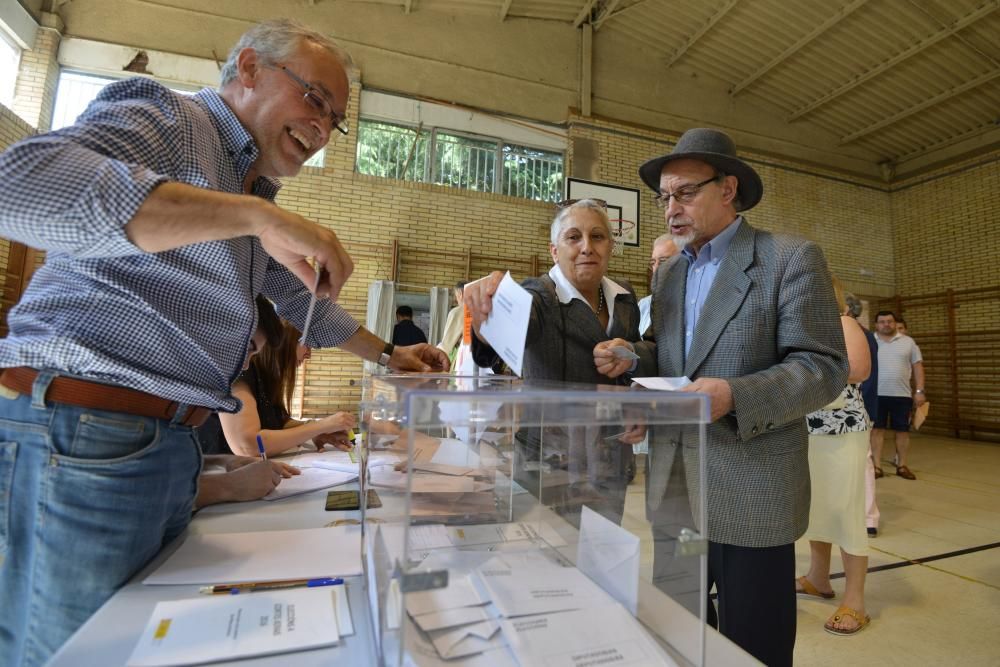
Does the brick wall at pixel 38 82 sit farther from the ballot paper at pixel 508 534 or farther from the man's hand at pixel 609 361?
the ballot paper at pixel 508 534

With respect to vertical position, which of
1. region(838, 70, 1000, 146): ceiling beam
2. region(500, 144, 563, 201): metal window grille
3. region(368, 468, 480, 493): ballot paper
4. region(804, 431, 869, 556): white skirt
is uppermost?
region(838, 70, 1000, 146): ceiling beam

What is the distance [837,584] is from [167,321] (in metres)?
3.39

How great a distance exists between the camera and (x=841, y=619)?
225cm

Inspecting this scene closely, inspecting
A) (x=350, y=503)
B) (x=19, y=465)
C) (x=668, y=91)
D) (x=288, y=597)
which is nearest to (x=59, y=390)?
(x=19, y=465)

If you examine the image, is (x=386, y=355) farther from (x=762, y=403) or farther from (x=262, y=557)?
(x=762, y=403)

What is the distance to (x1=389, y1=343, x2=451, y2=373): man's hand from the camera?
150cm

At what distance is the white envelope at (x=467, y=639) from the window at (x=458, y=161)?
7.36 metres

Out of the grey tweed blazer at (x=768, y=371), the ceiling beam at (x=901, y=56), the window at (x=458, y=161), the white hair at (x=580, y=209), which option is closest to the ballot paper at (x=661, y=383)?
the grey tweed blazer at (x=768, y=371)

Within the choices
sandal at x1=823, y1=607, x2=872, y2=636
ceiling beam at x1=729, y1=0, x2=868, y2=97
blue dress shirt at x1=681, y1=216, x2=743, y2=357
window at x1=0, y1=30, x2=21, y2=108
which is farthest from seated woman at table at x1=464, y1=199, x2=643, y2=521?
ceiling beam at x1=729, y1=0, x2=868, y2=97

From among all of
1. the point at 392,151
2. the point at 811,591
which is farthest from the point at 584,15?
the point at 811,591

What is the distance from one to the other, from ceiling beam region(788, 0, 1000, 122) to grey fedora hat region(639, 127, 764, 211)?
8.78 meters

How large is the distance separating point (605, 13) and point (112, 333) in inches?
354

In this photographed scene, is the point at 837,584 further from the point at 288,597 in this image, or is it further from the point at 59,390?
the point at 59,390

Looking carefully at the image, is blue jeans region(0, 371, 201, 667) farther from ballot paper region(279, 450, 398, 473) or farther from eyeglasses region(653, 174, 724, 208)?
Answer: eyeglasses region(653, 174, 724, 208)
